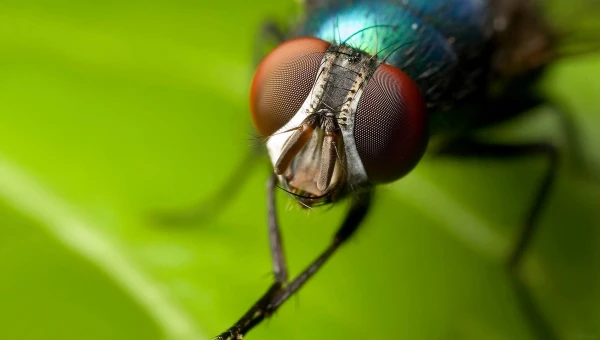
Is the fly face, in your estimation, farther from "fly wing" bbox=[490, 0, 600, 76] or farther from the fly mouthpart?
"fly wing" bbox=[490, 0, 600, 76]

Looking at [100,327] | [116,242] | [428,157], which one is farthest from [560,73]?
[100,327]

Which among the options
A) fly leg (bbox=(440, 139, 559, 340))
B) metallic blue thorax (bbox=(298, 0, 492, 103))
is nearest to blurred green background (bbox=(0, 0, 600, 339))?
fly leg (bbox=(440, 139, 559, 340))

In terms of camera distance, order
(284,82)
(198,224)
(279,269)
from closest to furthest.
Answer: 1. (284,82)
2. (279,269)
3. (198,224)

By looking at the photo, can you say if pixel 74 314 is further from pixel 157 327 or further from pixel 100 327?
pixel 157 327

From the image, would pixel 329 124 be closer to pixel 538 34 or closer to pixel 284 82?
pixel 284 82

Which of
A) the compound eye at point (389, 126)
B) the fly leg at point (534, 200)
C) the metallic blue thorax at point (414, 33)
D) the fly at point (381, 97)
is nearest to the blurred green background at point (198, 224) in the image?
the fly leg at point (534, 200)

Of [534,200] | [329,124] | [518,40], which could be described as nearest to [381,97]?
[329,124]
